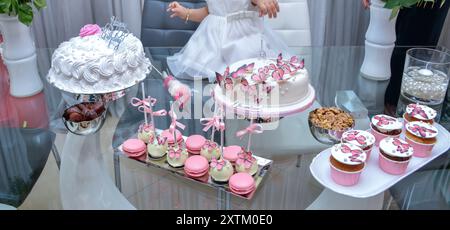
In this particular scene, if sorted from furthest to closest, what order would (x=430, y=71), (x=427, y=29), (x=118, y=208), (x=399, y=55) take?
(x=427, y=29), (x=399, y=55), (x=430, y=71), (x=118, y=208)

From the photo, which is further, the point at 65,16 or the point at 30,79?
the point at 65,16

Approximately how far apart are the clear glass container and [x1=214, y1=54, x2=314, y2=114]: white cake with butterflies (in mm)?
326

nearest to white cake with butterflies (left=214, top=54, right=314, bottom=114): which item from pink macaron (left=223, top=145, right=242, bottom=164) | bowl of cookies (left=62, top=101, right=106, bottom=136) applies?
pink macaron (left=223, top=145, right=242, bottom=164)

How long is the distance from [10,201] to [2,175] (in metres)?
0.11

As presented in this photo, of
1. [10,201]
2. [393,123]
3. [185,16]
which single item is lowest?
[10,201]

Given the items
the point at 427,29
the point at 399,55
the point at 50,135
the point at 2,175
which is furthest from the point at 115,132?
the point at 427,29

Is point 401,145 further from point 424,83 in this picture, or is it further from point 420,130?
point 424,83

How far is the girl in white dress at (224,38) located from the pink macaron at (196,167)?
1.61ft

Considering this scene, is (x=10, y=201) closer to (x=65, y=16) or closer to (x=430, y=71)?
(x=430, y=71)

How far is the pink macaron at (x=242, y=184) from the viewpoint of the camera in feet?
3.37

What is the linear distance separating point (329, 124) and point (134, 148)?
1.70 feet

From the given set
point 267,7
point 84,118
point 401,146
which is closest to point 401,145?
point 401,146

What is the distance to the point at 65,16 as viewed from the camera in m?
2.20

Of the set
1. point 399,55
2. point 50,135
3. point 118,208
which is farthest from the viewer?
point 399,55
